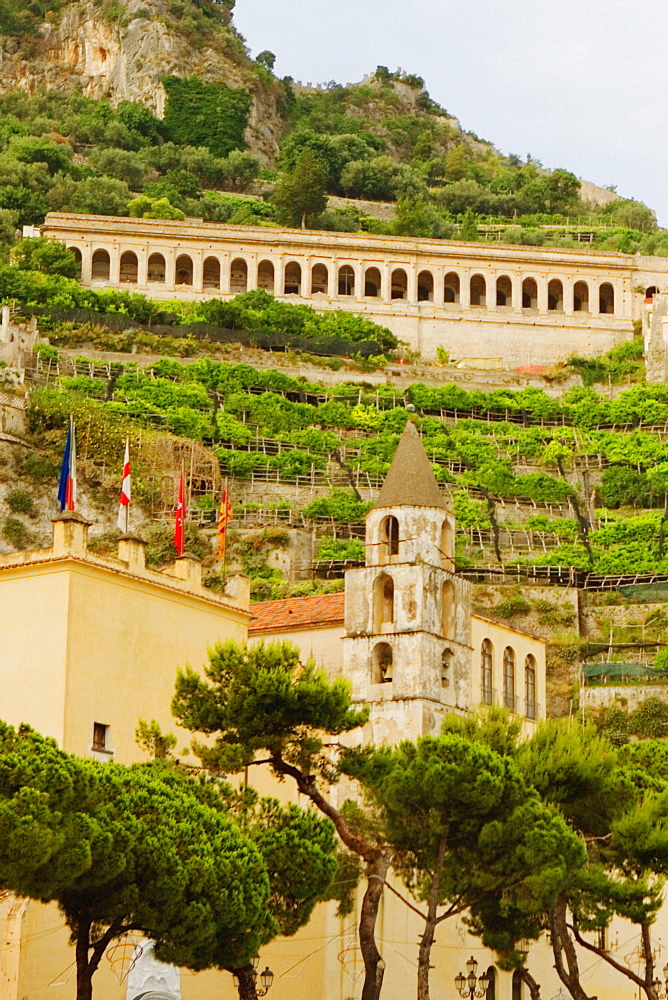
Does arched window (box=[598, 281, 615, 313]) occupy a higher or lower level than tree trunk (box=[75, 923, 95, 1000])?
higher

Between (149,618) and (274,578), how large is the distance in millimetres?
21500

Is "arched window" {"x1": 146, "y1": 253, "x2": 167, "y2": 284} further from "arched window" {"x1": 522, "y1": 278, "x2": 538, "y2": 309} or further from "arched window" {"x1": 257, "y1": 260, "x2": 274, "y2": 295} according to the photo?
"arched window" {"x1": 522, "y1": 278, "x2": 538, "y2": 309}

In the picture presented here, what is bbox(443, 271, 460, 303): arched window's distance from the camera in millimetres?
93194

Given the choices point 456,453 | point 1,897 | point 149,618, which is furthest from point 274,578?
point 1,897

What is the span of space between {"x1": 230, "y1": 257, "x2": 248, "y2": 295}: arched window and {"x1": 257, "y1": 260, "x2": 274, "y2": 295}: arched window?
2.17ft

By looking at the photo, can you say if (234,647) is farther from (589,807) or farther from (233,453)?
(233,453)

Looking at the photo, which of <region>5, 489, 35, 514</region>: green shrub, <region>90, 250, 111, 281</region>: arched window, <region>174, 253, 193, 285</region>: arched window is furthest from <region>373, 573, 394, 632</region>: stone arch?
<region>174, 253, 193, 285</region>: arched window

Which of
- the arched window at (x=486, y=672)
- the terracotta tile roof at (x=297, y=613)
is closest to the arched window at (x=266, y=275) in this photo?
the terracotta tile roof at (x=297, y=613)

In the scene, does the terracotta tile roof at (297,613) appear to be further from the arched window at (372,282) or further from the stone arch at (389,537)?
the arched window at (372,282)

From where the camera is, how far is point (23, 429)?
67.2 meters

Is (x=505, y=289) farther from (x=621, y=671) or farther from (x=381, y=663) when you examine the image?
(x=381, y=663)

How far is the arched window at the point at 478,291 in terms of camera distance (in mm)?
93500

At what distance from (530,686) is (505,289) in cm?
4633

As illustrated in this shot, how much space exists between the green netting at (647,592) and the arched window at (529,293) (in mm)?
32835
